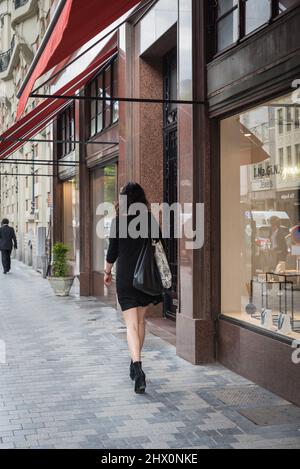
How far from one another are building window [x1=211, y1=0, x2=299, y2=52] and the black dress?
89.6 inches

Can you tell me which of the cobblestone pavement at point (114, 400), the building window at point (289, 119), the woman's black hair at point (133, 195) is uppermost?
the building window at point (289, 119)

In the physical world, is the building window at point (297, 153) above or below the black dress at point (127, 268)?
above

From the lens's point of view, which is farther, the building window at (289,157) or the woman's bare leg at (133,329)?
the building window at (289,157)

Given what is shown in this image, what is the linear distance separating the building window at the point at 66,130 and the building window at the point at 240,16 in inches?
379

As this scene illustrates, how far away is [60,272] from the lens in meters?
14.2

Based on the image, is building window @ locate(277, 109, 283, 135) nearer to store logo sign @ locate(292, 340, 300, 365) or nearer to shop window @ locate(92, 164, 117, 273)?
store logo sign @ locate(292, 340, 300, 365)

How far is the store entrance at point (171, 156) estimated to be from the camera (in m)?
9.82

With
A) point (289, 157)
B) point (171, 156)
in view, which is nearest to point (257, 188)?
point (289, 157)

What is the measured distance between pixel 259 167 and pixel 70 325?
463 centimetres

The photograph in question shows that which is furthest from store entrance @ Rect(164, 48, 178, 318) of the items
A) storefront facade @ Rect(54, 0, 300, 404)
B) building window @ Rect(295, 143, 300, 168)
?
building window @ Rect(295, 143, 300, 168)

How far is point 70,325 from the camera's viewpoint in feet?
33.6
